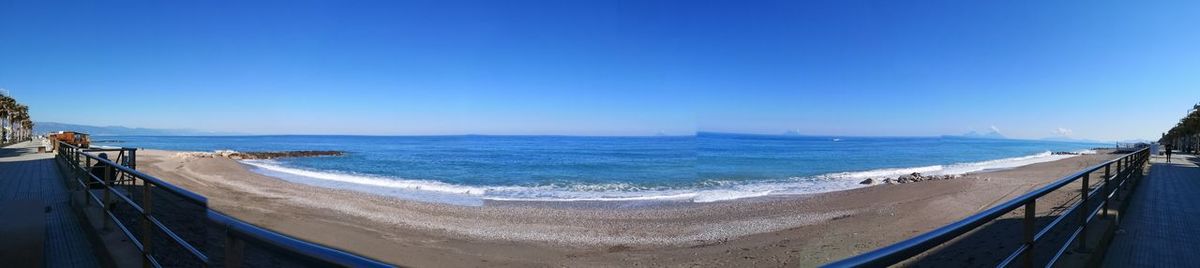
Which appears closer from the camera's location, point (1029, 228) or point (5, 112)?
point (1029, 228)

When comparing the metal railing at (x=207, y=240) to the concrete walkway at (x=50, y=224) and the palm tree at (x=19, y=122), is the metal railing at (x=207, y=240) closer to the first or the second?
the concrete walkway at (x=50, y=224)

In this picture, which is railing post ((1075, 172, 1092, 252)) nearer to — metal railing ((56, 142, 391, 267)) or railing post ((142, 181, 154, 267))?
metal railing ((56, 142, 391, 267))

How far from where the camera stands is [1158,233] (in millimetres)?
5535

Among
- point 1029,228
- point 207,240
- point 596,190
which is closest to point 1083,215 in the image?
point 1029,228

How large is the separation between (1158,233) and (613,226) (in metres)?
7.93

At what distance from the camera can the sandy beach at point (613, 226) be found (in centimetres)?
821

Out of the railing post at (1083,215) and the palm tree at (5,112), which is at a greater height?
the palm tree at (5,112)

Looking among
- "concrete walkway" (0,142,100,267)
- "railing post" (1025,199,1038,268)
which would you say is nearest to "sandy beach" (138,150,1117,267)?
"concrete walkway" (0,142,100,267)

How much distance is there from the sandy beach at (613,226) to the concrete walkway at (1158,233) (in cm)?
195

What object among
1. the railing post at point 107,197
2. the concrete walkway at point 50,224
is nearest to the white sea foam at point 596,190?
the concrete walkway at point 50,224

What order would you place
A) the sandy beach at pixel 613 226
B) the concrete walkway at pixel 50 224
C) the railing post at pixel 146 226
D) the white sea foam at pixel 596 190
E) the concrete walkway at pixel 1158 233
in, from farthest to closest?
the white sea foam at pixel 596 190, the sandy beach at pixel 613 226, the concrete walkway at pixel 1158 233, the concrete walkway at pixel 50 224, the railing post at pixel 146 226

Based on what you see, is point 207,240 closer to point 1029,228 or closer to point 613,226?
point 1029,228

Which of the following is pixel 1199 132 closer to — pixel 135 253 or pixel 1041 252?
pixel 1041 252

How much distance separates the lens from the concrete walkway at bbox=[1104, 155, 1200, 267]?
4.45 meters
